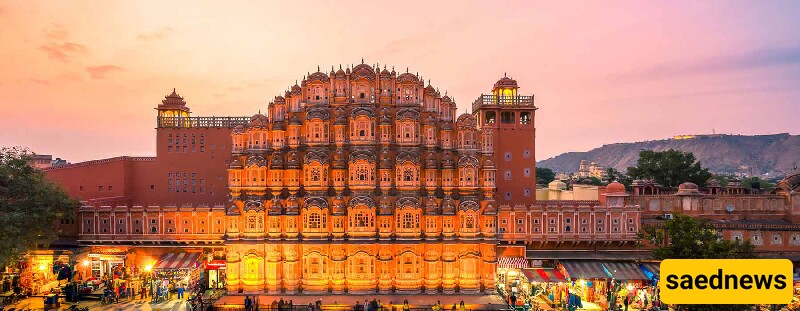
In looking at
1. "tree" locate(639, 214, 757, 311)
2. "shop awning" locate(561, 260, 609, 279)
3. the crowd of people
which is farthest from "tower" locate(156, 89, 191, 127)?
"tree" locate(639, 214, 757, 311)

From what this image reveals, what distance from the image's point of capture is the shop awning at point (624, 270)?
31.7 metres

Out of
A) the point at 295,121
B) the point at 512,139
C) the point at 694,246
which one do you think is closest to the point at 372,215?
the point at 295,121

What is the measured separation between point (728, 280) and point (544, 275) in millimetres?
19000

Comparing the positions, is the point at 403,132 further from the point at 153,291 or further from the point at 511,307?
the point at 153,291

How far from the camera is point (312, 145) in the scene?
102 ft

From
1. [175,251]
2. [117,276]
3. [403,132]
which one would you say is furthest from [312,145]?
[117,276]

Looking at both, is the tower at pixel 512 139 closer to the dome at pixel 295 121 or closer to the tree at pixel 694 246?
the tree at pixel 694 246

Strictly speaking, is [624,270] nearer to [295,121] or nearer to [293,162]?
[293,162]

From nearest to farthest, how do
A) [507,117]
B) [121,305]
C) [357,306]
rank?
[357,306] → [121,305] → [507,117]

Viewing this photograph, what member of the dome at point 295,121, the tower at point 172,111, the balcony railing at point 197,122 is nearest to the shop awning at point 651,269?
the dome at point 295,121

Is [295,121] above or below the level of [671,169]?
above

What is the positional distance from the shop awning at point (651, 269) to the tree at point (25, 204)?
36293mm

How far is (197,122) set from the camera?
131 ft

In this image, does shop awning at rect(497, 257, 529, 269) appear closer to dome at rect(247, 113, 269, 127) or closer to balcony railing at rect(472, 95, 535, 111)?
balcony railing at rect(472, 95, 535, 111)
